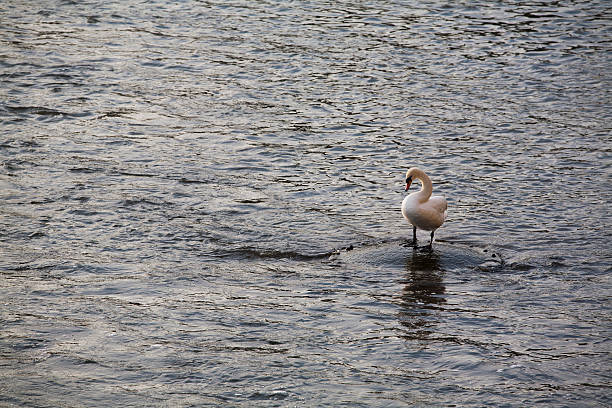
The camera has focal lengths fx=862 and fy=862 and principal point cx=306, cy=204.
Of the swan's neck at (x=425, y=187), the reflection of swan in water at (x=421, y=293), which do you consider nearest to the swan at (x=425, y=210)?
the swan's neck at (x=425, y=187)

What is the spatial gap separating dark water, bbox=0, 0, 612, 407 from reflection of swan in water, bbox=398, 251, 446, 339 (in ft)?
0.11

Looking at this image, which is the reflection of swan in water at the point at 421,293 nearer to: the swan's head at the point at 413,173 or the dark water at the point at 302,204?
the dark water at the point at 302,204

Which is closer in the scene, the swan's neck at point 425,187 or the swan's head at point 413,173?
the swan's neck at point 425,187

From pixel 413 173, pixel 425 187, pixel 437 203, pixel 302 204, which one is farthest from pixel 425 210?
pixel 302 204

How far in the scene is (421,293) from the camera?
29.1 feet

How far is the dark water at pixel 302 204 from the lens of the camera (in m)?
7.34

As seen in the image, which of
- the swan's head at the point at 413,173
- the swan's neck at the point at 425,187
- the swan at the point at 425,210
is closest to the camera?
the swan at the point at 425,210

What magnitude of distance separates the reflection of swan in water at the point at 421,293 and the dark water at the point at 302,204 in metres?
0.03

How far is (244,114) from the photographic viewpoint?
14.3 metres

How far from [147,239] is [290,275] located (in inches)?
75.5

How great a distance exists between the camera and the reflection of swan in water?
819 centimetres

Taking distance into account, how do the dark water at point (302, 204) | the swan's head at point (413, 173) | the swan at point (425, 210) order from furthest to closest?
the swan's head at point (413, 173), the swan at point (425, 210), the dark water at point (302, 204)

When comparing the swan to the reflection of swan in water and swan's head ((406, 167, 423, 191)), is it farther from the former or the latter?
the reflection of swan in water

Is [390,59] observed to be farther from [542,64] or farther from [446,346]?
[446,346]
